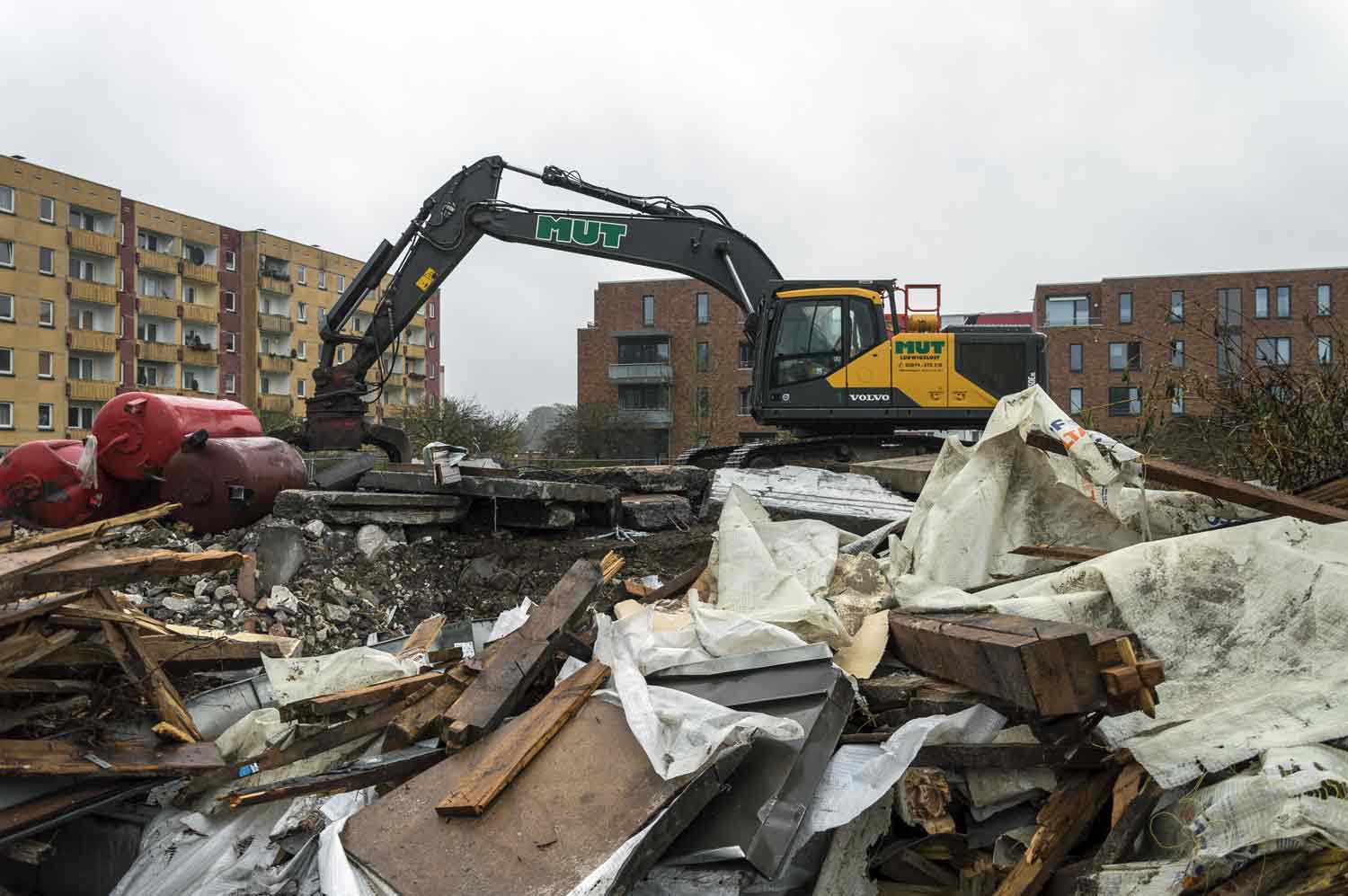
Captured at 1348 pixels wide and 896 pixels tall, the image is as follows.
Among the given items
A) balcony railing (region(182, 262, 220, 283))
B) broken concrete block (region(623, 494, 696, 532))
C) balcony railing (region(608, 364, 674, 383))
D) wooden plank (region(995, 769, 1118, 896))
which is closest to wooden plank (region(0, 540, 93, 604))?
wooden plank (region(995, 769, 1118, 896))

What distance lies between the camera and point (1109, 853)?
2.94m

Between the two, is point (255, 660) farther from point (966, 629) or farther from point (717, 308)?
point (717, 308)

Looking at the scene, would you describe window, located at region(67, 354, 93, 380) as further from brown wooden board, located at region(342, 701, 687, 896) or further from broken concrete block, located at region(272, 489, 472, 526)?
brown wooden board, located at region(342, 701, 687, 896)

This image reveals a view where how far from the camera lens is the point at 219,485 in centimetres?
736

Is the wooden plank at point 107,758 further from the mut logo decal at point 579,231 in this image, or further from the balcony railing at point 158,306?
the balcony railing at point 158,306

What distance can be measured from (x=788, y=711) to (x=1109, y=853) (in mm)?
1061

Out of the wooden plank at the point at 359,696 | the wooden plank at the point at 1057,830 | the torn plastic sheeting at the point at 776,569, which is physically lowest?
the wooden plank at the point at 1057,830

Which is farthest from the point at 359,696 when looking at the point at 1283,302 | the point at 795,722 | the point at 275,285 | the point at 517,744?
the point at 1283,302

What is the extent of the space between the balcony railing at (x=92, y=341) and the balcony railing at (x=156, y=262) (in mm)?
4466

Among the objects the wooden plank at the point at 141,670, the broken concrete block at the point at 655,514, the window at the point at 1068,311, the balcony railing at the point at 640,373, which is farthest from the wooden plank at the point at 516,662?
the window at the point at 1068,311

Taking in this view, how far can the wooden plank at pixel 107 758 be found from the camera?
3.61 meters

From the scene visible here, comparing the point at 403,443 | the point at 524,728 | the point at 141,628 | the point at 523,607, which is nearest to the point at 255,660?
the point at 141,628

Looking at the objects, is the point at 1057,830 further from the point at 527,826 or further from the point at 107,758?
the point at 107,758

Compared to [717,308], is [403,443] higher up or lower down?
lower down
